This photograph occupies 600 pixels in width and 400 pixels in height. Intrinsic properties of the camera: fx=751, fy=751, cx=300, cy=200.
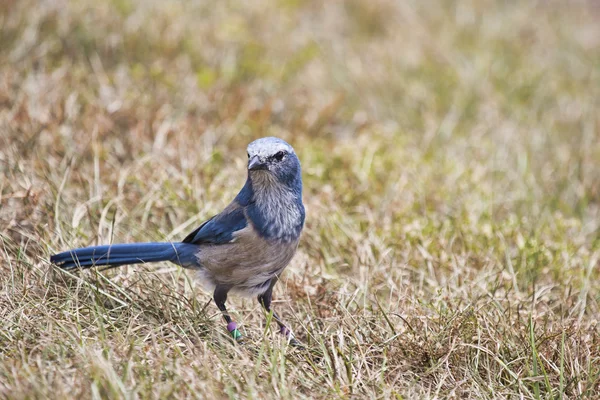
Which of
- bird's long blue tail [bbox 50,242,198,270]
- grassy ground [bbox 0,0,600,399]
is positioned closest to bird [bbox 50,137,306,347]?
bird's long blue tail [bbox 50,242,198,270]

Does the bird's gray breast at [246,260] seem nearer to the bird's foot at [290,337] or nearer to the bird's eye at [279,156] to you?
the bird's foot at [290,337]

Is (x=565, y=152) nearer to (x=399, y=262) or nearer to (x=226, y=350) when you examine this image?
(x=399, y=262)

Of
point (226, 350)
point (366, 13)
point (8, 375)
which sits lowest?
point (226, 350)

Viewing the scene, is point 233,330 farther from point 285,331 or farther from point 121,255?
point 121,255

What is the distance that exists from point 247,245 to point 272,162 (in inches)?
14.5

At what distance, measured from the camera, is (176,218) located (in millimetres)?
4121

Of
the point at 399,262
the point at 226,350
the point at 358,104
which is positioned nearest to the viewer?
the point at 226,350

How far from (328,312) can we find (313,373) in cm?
52

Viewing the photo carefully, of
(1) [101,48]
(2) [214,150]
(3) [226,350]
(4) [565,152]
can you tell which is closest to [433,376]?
(3) [226,350]

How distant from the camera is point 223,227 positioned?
322 cm

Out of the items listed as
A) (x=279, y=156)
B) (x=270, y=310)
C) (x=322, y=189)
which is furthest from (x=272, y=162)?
(x=322, y=189)

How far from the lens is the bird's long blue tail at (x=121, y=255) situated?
3.21 metres

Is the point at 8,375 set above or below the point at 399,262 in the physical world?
above

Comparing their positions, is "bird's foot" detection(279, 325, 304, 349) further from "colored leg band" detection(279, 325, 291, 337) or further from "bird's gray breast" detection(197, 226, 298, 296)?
"bird's gray breast" detection(197, 226, 298, 296)
